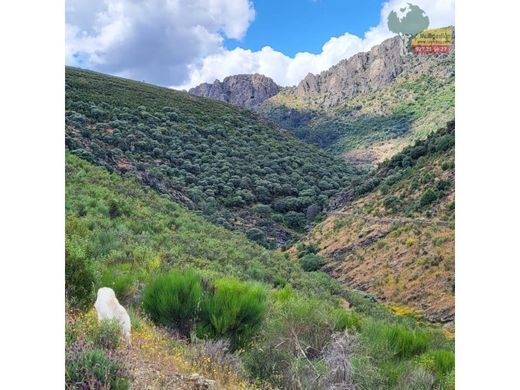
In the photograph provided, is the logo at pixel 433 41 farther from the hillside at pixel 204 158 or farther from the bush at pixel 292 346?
the hillside at pixel 204 158

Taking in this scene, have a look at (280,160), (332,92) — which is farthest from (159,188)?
(332,92)

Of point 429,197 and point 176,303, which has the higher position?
point 429,197

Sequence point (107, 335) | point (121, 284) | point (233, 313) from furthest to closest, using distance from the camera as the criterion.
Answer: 1. point (121, 284)
2. point (233, 313)
3. point (107, 335)

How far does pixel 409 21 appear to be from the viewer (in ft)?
16.5

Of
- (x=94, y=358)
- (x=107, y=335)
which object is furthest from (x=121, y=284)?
(x=94, y=358)

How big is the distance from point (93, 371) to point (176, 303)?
1881mm

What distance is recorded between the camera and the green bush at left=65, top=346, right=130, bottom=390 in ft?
10.7

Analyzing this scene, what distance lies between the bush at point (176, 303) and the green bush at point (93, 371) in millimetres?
1645

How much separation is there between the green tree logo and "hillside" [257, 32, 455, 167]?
24.2 m

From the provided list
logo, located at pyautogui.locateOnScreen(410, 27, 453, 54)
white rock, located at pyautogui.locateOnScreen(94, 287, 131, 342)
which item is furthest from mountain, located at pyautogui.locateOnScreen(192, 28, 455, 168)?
white rock, located at pyautogui.locateOnScreen(94, 287, 131, 342)

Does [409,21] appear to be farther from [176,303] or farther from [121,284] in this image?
[121,284]
